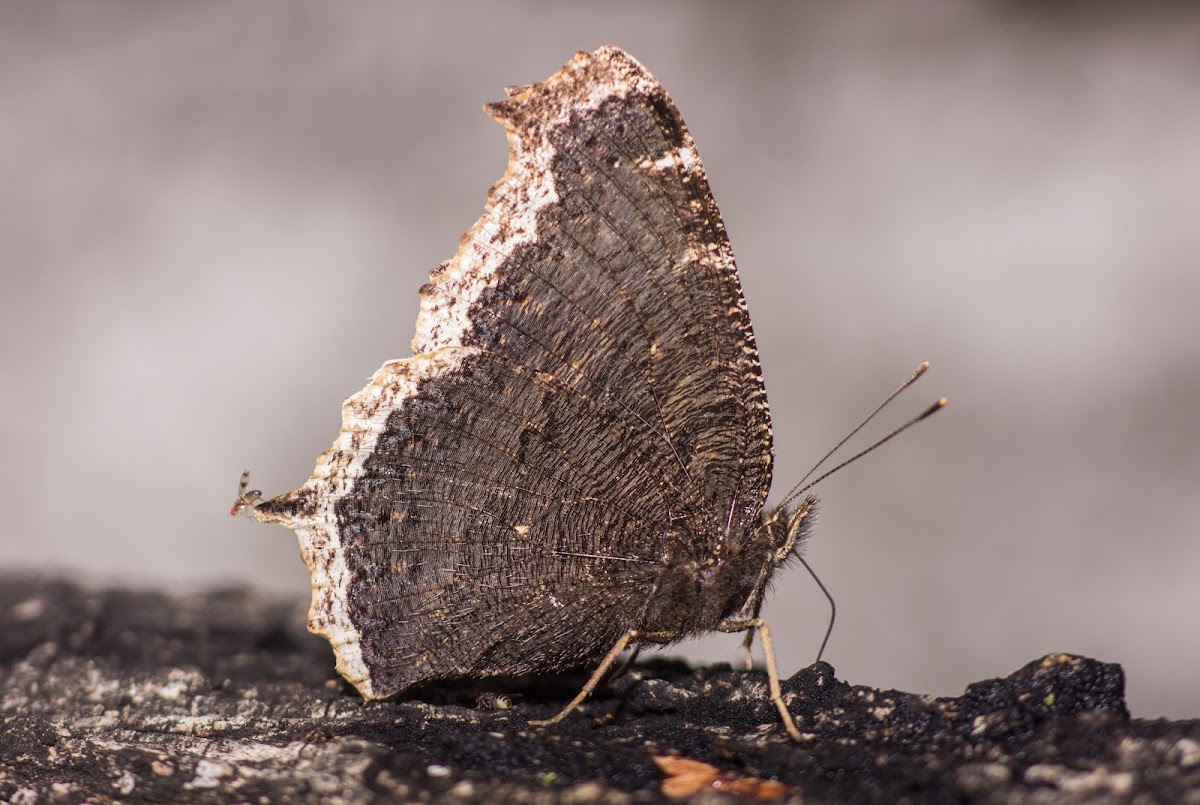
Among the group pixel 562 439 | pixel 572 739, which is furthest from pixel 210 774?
pixel 562 439

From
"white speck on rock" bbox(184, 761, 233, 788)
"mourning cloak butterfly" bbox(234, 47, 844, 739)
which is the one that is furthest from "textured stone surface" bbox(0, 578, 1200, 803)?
"mourning cloak butterfly" bbox(234, 47, 844, 739)

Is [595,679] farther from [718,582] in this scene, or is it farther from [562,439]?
[562,439]

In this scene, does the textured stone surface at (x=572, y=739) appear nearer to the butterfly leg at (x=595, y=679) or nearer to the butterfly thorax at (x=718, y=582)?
the butterfly leg at (x=595, y=679)

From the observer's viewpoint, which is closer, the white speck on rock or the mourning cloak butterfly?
the white speck on rock

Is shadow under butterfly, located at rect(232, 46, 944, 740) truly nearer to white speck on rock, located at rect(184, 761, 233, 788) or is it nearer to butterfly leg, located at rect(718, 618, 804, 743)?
butterfly leg, located at rect(718, 618, 804, 743)

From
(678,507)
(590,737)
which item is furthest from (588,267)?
(590,737)

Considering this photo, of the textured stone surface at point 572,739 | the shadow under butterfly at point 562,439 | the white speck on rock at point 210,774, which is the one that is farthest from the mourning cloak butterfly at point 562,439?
the white speck on rock at point 210,774
